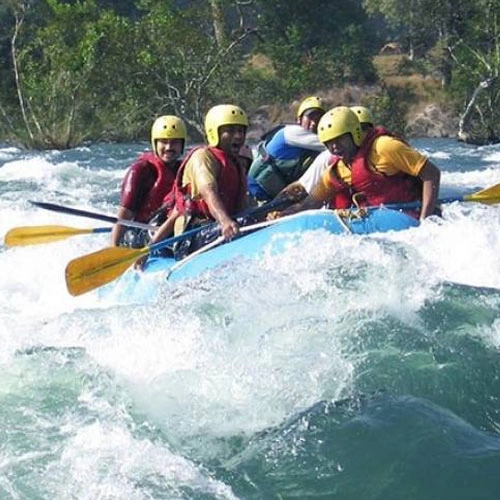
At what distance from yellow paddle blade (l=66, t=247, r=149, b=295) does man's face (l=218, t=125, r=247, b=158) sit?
852mm

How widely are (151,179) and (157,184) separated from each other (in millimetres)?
71

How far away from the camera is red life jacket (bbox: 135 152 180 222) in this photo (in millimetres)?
6961

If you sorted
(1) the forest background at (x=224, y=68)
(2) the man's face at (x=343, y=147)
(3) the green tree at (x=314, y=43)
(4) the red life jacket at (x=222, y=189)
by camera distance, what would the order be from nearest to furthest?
(2) the man's face at (x=343, y=147) < (4) the red life jacket at (x=222, y=189) < (1) the forest background at (x=224, y=68) < (3) the green tree at (x=314, y=43)

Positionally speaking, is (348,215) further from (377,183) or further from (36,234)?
(36,234)

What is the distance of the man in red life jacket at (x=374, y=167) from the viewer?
19.3ft

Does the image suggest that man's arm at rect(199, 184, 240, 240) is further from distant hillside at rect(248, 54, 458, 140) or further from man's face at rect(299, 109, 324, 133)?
distant hillside at rect(248, 54, 458, 140)

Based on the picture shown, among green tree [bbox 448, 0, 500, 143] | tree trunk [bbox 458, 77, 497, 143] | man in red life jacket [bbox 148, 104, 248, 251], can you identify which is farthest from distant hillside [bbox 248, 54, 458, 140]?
man in red life jacket [bbox 148, 104, 248, 251]

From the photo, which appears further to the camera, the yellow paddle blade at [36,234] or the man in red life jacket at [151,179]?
the yellow paddle blade at [36,234]

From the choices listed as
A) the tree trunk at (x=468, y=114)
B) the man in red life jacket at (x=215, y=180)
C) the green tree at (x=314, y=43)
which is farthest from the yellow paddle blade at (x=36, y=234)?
the green tree at (x=314, y=43)

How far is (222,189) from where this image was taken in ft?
20.9

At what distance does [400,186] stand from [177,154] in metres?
1.78

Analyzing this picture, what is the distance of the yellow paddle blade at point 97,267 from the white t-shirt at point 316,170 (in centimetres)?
125

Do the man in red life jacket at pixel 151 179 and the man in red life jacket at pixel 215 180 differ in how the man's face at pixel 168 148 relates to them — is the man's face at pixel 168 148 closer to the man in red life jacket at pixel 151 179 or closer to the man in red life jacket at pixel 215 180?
the man in red life jacket at pixel 151 179

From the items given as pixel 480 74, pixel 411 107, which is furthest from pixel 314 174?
pixel 411 107
